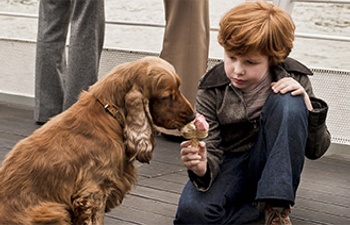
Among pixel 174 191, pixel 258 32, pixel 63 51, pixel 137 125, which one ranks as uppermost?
pixel 258 32

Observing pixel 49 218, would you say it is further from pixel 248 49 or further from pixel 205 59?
pixel 205 59

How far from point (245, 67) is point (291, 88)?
17 cm

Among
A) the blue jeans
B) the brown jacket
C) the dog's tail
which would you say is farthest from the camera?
the brown jacket

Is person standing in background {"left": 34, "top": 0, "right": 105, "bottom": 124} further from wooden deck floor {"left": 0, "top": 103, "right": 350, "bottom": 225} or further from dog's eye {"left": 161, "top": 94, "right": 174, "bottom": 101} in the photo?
dog's eye {"left": 161, "top": 94, "right": 174, "bottom": 101}

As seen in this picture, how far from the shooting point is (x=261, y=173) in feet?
7.11

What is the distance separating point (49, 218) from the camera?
5.74 feet

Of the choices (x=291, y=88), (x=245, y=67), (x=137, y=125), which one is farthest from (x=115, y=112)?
(x=291, y=88)

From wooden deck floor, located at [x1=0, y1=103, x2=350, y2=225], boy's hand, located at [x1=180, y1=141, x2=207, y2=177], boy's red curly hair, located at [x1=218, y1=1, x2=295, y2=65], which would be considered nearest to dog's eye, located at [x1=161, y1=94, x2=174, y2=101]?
boy's hand, located at [x1=180, y1=141, x2=207, y2=177]

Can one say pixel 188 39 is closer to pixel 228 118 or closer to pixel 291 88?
pixel 228 118

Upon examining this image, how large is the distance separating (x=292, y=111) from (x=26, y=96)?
2918 mm

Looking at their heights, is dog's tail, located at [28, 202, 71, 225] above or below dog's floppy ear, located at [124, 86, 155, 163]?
below

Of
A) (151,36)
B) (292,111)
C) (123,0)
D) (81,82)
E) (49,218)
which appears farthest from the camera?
(123,0)

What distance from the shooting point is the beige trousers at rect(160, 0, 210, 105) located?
332cm

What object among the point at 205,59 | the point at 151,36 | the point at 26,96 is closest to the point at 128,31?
the point at 151,36
